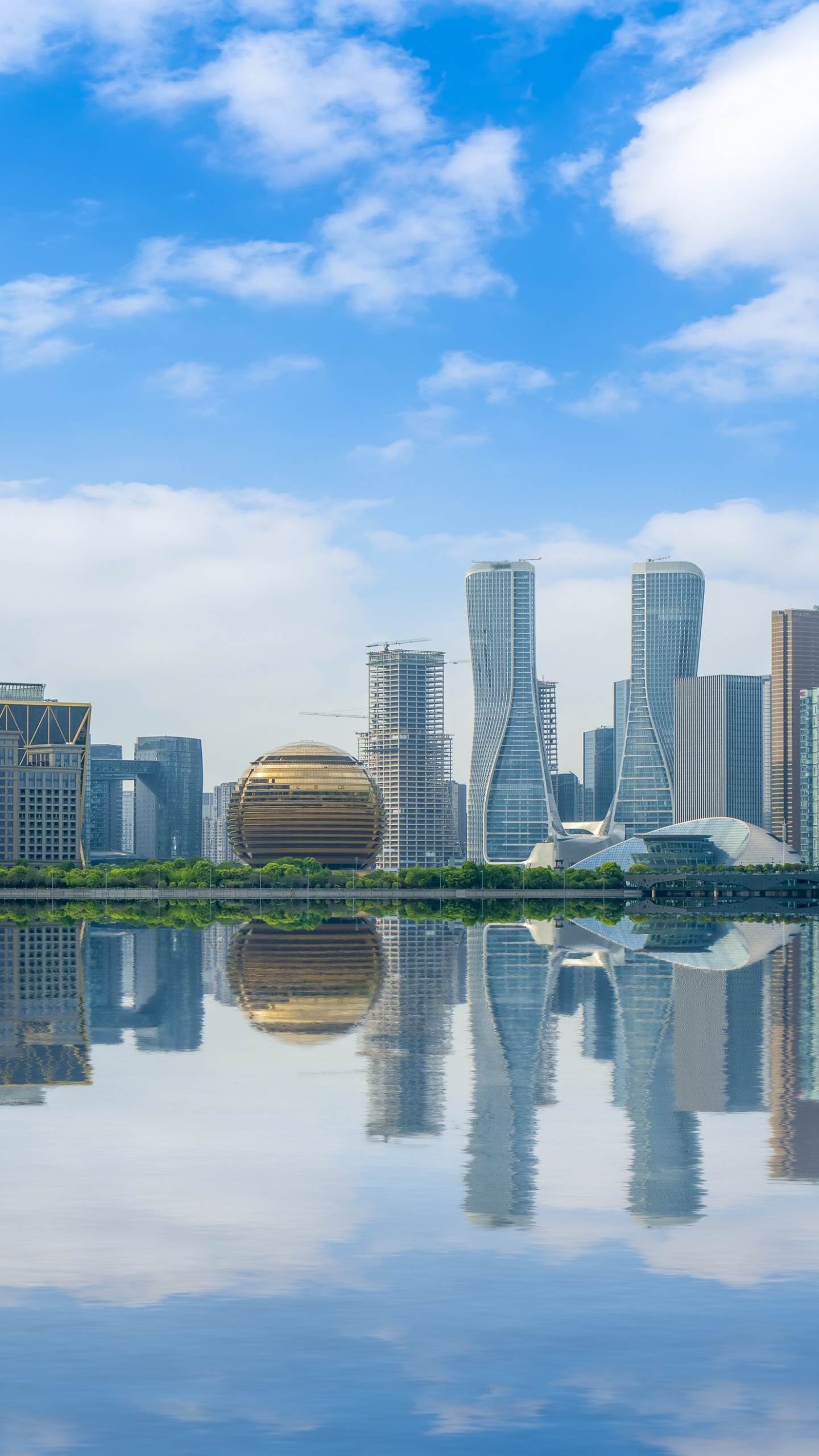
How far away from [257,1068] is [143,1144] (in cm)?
1040

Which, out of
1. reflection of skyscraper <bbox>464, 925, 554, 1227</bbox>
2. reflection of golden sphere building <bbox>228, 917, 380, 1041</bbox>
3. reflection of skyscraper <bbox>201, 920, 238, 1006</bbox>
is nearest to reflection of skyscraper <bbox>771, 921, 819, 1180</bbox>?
reflection of skyscraper <bbox>464, 925, 554, 1227</bbox>

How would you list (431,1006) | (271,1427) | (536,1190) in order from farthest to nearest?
(431,1006) < (536,1190) < (271,1427)

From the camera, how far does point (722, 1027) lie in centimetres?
4844

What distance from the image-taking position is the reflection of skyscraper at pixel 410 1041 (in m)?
31.9

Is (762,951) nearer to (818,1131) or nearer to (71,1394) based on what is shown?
(818,1131)

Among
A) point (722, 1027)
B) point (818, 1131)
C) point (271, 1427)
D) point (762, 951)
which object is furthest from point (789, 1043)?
point (762, 951)

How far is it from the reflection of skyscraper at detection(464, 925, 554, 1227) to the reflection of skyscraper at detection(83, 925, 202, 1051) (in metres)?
9.39

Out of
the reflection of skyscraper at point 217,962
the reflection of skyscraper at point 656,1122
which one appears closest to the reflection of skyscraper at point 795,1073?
the reflection of skyscraper at point 656,1122

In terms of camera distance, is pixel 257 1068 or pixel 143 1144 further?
pixel 257 1068

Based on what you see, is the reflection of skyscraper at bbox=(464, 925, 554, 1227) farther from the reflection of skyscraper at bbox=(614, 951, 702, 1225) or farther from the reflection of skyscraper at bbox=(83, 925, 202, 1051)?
the reflection of skyscraper at bbox=(83, 925, 202, 1051)

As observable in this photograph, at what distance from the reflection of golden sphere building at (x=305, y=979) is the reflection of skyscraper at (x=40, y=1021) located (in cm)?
636

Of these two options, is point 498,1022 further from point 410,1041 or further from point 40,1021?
point 40,1021

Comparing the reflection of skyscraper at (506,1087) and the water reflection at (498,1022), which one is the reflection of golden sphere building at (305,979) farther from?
the reflection of skyscraper at (506,1087)

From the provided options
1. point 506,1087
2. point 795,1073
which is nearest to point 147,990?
point 506,1087
